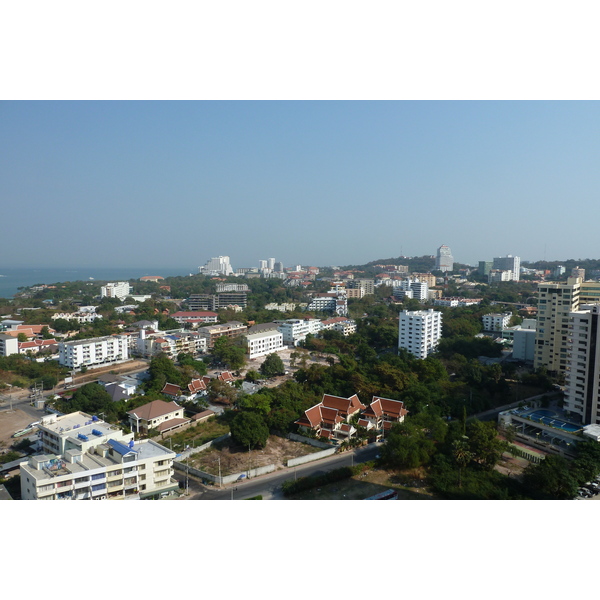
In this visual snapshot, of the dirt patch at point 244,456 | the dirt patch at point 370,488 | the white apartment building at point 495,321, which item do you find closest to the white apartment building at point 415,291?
the white apartment building at point 495,321

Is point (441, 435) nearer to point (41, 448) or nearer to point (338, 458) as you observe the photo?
point (338, 458)

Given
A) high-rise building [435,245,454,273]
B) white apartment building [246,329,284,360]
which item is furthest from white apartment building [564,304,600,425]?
high-rise building [435,245,454,273]

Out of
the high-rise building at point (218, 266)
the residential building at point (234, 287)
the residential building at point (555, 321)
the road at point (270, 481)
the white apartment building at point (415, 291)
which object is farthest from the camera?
the high-rise building at point (218, 266)

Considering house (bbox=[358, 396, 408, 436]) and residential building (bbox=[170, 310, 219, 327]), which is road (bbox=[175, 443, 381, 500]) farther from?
residential building (bbox=[170, 310, 219, 327])

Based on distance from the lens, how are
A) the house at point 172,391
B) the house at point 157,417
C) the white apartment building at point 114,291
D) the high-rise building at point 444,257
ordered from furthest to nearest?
the high-rise building at point 444,257
the white apartment building at point 114,291
the house at point 172,391
the house at point 157,417

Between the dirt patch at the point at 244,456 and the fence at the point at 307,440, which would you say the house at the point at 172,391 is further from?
the fence at the point at 307,440

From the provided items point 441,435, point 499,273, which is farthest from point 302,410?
point 499,273
